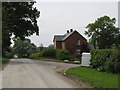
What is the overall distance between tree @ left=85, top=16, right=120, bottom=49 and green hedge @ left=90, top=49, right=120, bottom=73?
5391cm

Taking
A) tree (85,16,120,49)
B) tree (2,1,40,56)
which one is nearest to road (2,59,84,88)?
tree (2,1,40,56)

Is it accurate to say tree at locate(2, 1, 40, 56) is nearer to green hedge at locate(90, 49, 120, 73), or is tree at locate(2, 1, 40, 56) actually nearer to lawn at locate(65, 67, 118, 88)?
green hedge at locate(90, 49, 120, 73)

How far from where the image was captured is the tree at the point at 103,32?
8201 cm

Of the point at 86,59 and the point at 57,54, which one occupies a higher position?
the point at 57,54

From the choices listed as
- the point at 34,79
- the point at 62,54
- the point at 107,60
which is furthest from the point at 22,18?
the point at 34,79

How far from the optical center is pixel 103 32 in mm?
82750

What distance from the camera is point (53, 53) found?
197 ft

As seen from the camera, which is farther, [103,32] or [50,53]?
[103,32]

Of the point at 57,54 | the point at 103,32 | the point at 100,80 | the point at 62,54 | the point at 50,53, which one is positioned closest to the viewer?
the point at 100,80

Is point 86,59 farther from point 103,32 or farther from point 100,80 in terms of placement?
point 103,32

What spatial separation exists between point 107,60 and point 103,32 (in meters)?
60.1

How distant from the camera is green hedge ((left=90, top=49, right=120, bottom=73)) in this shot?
22.0 meters

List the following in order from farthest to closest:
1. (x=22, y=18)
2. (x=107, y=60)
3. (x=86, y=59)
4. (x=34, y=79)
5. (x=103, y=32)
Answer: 1. (x=103, y=32)
2. (x=22, y=18)
3. (x=86, y=59)
4. (x=107, y=60)
5. (x=34, y=79)

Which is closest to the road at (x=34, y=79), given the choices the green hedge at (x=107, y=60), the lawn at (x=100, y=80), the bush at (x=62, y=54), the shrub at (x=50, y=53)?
the lawn at (x=100, y=80)
